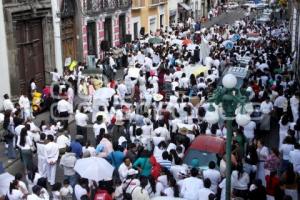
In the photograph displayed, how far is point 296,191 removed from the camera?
10977mm

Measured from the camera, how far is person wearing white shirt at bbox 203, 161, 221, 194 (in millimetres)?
10906

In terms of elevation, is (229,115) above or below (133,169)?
above

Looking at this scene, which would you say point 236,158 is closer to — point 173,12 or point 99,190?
point 99,190

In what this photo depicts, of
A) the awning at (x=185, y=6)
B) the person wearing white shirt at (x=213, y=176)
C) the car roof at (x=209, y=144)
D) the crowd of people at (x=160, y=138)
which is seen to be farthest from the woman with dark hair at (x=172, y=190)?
the awning at (x=185, y=6)

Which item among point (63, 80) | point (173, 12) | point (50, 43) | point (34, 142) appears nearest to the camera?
point (34, 142)

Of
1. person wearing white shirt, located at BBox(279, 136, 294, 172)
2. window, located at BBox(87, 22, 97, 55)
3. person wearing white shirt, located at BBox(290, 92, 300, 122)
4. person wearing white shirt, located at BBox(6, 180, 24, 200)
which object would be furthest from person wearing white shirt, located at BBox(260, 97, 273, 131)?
window, located at BBox(87, 22, 97, 55)

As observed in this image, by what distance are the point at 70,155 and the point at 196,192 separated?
10.7 ft

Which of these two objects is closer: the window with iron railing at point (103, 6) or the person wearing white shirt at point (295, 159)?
the person wearing white shirt at point (295, 159)

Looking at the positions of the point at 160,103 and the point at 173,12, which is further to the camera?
the point at 173,12

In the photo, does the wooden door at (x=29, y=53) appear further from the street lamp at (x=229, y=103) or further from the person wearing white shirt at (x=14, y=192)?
the street lamp at (x=229, y=103)

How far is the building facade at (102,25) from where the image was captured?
30597mm

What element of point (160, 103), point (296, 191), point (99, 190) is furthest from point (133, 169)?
point (160, 103)

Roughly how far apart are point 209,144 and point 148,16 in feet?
103

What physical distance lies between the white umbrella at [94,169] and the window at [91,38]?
69.7 ft
